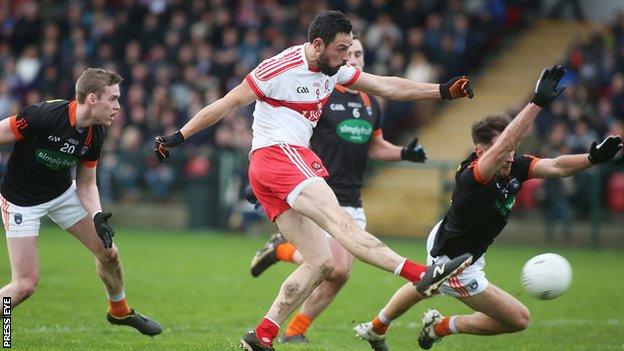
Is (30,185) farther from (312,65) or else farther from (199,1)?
(199,1)

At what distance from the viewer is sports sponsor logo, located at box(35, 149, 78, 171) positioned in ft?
28.1

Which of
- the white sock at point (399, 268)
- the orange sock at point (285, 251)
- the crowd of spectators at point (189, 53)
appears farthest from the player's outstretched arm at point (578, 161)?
the crowd of spectators at point (189, 53)

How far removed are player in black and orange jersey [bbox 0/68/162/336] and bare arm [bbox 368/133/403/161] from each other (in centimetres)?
276

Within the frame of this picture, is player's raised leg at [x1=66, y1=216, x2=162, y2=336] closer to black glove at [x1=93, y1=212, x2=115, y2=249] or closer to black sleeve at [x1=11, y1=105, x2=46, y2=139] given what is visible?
black glove at [x1=93, y1=212, x2=115, y2=249]

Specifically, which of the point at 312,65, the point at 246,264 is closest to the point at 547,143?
the point at 246,264

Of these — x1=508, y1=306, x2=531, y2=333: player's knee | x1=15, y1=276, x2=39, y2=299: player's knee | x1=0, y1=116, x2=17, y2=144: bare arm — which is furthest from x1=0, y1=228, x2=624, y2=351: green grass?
x1=0, y1=116, x2=17, y2=144: bare arm

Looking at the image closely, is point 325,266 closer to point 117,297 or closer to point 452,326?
point 452,326

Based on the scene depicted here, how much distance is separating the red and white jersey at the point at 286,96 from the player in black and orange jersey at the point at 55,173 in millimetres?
1246

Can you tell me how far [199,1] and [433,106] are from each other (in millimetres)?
6596

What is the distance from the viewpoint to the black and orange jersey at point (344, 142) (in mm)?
9914

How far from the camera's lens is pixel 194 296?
12.5m

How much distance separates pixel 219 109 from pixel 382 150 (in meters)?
2.65
